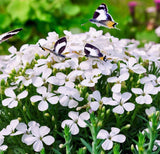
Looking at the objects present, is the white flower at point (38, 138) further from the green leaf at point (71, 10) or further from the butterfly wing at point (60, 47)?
the green leaf at point (71, 10)

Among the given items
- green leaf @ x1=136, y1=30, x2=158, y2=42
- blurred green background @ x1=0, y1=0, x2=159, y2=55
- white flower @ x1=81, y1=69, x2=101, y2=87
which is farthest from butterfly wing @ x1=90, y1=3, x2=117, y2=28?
green leaf @ x1=136, y1=30, x2=158, y2=42

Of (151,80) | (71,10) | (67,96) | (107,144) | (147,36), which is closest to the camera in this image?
(107,144)

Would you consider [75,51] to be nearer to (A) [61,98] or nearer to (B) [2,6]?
(A) [61,98]

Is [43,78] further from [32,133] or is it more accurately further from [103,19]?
[103,19]

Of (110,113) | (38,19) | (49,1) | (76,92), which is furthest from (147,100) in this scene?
(49,1)

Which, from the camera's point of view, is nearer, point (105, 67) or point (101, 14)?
point (105, 67)

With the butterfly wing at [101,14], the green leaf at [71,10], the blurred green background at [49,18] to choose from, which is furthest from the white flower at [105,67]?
the green leaf at [71,10]

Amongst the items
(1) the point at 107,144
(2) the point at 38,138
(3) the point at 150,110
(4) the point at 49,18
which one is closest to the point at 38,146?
(2) the point at 38,138
